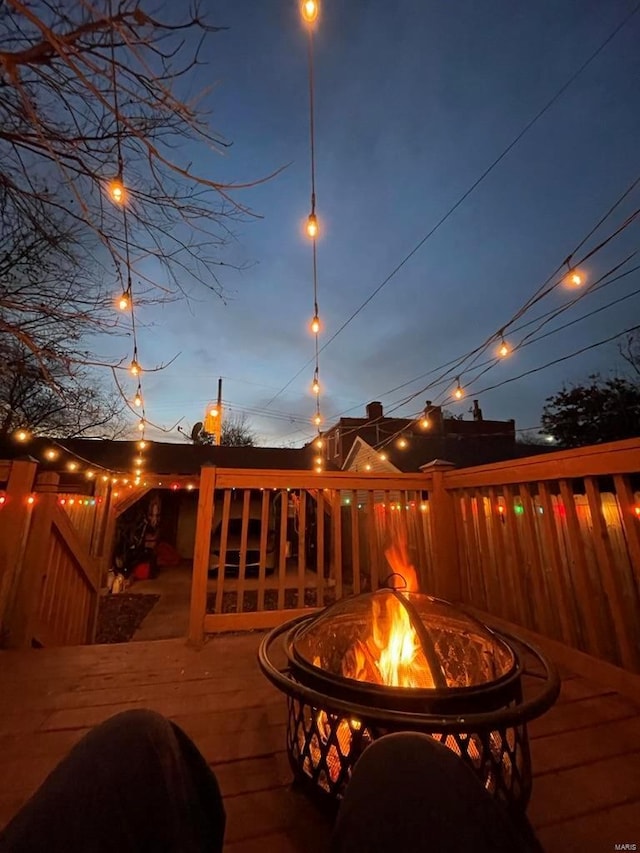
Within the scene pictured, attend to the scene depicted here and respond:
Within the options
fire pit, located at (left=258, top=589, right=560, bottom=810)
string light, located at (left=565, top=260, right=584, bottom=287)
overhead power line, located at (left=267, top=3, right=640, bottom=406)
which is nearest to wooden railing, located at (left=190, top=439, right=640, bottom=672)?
fire pit, located at (left=258, top=589, right=560, bottom=810)

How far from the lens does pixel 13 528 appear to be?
79.9 inches

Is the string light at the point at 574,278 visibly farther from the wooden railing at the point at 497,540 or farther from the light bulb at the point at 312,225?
the light bulb at the point at 312,225

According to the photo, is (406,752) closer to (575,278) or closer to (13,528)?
(13,528)

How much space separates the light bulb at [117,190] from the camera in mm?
1905

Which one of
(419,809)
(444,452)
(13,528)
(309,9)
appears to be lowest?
(419,809)

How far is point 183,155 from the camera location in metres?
2.06

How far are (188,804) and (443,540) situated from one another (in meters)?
2.18

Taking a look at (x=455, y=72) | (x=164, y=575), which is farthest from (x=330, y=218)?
(x=164, y=575)

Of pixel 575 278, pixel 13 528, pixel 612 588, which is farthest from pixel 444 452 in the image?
pixel 13 528

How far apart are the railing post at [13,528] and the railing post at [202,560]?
3.37 ft

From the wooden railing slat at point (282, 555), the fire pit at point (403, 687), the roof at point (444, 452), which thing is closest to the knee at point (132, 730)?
the fire pit at point (403, 687)

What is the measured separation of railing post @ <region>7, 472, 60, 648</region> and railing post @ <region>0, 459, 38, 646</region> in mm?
30

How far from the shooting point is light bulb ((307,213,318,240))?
2.62 metres

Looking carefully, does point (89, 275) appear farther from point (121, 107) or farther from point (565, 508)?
point (565, 508)
